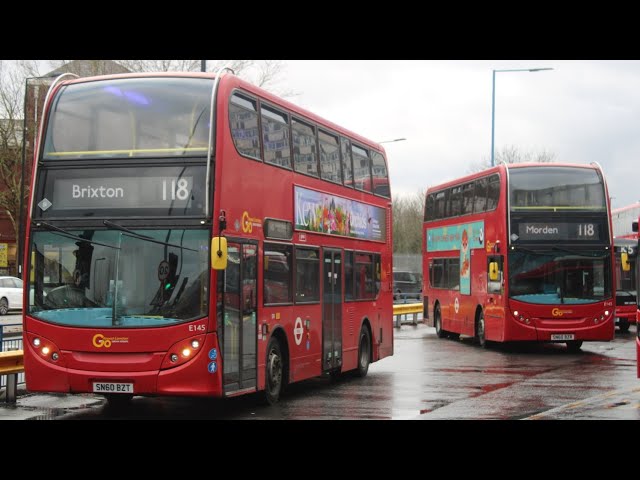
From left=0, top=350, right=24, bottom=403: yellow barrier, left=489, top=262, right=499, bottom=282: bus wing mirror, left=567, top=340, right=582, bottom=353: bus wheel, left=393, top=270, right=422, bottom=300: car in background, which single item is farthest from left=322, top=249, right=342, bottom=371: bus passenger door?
left=393, top=270, right=422, bottom=300: car in background

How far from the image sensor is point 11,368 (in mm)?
14789

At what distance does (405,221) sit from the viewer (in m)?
97.2

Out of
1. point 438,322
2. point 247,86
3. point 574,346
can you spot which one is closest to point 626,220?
point 438,322

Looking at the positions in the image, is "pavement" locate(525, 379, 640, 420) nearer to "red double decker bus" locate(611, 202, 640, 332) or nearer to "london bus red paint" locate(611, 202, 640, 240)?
"red double decker bus" locate(611, 202, 640, 332)

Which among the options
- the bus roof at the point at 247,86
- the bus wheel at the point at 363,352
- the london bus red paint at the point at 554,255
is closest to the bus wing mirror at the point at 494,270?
the london bus red paint at the point at 554,255

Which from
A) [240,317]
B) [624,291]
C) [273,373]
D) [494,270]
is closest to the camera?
[240,317]

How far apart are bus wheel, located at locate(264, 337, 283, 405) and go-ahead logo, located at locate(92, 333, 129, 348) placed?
2.72 metres

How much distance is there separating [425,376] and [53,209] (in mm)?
9143

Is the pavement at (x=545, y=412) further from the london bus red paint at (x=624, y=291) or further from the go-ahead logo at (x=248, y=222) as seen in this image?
the london bus red paint at (x=624, y=291)

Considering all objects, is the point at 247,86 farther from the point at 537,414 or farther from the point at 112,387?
the point at 537,414

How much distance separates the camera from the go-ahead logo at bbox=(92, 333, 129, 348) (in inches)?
500

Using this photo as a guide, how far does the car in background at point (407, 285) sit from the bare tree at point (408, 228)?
94.3 ft

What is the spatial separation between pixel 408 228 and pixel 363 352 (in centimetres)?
7591

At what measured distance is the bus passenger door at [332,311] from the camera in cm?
1745
